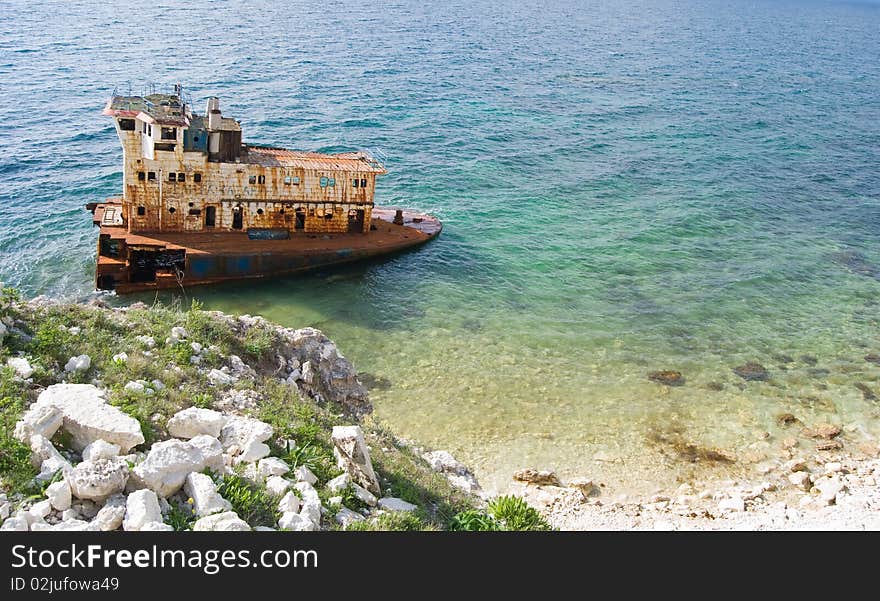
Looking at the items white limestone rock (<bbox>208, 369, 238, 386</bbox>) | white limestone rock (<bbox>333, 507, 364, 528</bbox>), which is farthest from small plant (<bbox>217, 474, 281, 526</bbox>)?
white limestone rock (<bbox>208, 369, 238, 386</bbox>)

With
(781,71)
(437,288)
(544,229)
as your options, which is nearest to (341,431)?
(437,288)

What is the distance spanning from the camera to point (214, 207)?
37500mm

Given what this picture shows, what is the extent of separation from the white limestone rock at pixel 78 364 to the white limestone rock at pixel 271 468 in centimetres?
432

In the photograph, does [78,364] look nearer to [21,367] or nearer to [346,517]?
[21,367]

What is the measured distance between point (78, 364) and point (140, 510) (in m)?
5.20

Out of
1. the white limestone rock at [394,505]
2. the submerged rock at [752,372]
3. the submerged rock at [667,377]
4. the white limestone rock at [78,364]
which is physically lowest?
the submerged rock at [667,377]

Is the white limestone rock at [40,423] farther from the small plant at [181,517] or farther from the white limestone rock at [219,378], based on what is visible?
the white limestone rock at [219,378]

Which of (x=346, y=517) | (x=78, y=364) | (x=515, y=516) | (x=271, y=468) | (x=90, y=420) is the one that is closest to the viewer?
(x=90, y=420)

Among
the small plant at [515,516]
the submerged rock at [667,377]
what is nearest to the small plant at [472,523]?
the small plant at [515,516]

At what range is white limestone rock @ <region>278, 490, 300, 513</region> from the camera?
11.3 meters

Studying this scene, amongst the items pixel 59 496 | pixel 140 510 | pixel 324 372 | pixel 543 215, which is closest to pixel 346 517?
pixel 140 510

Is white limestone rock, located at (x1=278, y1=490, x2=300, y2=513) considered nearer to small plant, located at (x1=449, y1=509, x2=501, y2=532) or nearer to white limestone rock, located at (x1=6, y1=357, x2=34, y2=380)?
small plant, located at (x1=449, y1=509, x2=501, y2=532)

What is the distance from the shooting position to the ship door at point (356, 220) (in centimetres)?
4028

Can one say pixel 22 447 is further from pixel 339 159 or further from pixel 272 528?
pixel 339 159
